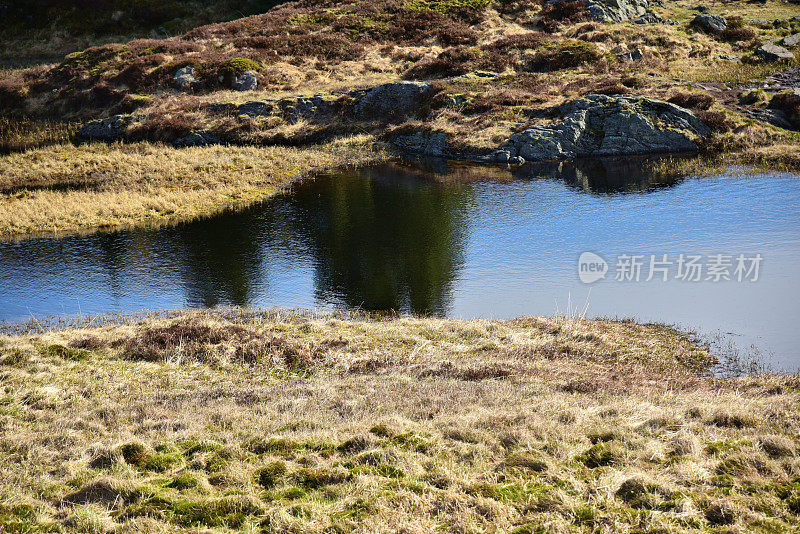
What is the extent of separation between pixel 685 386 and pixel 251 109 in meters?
52.3

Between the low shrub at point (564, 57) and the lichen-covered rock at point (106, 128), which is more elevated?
the low shrub at point (564, 57)

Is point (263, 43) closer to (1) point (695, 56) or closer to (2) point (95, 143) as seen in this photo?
(2) point (95, 143)

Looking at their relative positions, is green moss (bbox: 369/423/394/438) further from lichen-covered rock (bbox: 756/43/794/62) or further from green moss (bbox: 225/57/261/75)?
lichen-covered rock (bbox: 756/43/794/62)

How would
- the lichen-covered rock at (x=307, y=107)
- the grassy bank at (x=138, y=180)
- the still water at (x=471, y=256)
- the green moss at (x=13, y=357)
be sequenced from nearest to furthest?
the green moss at (x=13, y=357) → the still water at (x=471, y=256) → the grassy bank at (x=138, y=180) → the lichen-covered rock at (x=307, y=107)

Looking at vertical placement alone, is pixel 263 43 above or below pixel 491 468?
above

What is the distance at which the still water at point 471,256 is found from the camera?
2223 centimetres

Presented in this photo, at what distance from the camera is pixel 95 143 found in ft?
180

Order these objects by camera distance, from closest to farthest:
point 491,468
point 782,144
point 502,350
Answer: point 491,468, point 502,350, point 782,144

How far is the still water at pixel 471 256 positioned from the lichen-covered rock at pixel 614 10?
40970mm

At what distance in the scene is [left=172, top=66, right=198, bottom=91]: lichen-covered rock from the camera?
6316 cm

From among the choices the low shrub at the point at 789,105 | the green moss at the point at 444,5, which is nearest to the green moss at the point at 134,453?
the low shrub at the point at 789,105

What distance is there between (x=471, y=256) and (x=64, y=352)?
687 inches

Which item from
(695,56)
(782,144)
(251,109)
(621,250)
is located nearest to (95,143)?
(251,109)
